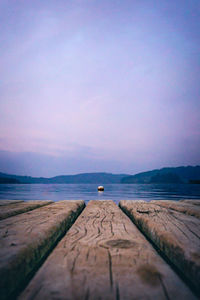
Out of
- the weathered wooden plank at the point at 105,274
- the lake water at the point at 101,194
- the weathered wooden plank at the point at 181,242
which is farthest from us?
the lake water at the point at 101,194

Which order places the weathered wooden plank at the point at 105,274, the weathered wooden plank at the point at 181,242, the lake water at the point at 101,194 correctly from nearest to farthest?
the weathered wooden plank at the point at 105,274
the weathered wooden plank at the point at 181,242
the lake water at the point at 101,194

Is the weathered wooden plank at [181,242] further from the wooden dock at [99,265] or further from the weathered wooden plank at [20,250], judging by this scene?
the weathered wooden plank at [20,250]

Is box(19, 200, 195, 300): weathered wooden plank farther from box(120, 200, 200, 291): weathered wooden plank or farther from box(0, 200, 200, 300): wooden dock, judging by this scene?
box(120, 200, 200, 291): weathered wooden plank

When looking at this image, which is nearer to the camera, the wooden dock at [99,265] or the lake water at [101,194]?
the wooden dock at [99,265]

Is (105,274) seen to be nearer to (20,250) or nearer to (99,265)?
(99,265)

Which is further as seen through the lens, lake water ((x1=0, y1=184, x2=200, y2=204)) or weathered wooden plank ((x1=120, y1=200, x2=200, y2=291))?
lake water ((x1=0, y1=184, x2=200, y2=204))

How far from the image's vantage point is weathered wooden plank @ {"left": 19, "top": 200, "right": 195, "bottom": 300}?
0.69 m

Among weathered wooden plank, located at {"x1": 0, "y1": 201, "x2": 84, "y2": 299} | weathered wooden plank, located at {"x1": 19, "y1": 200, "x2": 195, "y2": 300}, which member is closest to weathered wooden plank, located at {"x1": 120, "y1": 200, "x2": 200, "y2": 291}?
weathered wooden plank, located at {"x1": 19, "y1": 200, "x2": 195, "y2": 300}

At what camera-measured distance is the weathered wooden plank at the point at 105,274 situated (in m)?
0.69

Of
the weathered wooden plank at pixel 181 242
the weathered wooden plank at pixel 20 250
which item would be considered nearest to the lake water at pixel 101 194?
the weathered wooden plank at pixel 181 242

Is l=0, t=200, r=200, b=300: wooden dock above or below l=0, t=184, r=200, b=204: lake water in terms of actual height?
above

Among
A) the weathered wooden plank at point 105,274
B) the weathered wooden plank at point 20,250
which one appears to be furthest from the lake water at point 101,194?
the weathered wooden plank at point 105,274

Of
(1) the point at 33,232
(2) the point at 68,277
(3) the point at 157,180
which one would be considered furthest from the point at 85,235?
(3) the point at 157,180

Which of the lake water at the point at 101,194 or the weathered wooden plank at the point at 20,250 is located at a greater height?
the weathered wooden plank at the point at 20,250
